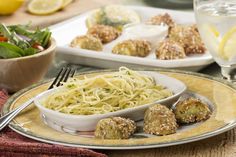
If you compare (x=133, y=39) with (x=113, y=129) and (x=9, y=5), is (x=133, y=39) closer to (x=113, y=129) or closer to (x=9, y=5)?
(x=9, y=5)

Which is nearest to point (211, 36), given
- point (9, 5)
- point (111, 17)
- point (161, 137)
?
point (161, 137)

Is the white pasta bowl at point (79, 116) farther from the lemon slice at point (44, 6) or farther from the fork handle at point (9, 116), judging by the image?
the lemon slice at point (44, 6)

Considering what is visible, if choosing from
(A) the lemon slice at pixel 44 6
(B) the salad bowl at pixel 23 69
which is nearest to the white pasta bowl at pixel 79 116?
(B) the salad bowl at pixel 23 69

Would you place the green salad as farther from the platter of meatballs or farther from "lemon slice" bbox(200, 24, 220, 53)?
"lemon slice" bbox(200, 24, 220, 53)

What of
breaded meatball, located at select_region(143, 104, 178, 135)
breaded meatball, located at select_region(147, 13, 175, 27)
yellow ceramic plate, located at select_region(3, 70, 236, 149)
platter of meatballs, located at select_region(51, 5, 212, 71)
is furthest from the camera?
breaded meatball, located at select_region(147, 13, 175, 27)

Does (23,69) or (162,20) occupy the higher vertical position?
(23,69)

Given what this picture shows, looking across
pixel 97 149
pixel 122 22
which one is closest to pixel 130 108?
pixel 97 149

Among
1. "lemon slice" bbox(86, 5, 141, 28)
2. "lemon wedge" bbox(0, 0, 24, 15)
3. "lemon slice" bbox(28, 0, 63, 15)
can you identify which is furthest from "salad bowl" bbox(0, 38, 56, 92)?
"lemon slice" bbox(28, 0, 63, 15)
